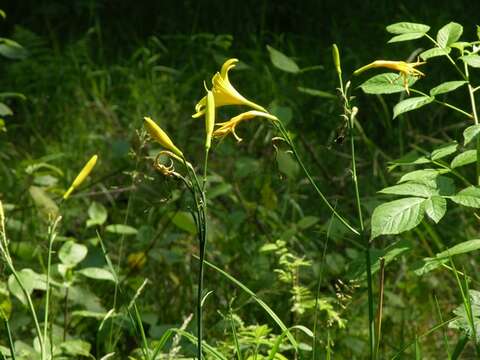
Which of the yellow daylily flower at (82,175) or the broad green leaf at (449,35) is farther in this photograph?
the broad green leaf at (449,35)

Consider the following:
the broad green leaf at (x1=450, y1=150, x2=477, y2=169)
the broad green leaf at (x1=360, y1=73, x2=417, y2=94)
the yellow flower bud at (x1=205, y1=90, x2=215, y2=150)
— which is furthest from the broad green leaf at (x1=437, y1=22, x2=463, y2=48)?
the yellow flower bud at (x1=205, y1=90, x2=215, y2=150)

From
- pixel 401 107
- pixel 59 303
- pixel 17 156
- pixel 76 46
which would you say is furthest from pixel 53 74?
pixel 401 107

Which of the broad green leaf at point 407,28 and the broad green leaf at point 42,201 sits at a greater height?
the broad green leaf at point 407,28

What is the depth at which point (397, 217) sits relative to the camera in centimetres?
175

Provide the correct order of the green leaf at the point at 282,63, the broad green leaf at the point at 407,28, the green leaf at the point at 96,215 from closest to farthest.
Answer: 1. the broad green leaf at the point at 407,28
2. the green leaf at the point at 96,215
3. the green leaf at the point at 282,63

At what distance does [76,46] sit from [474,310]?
124 inches

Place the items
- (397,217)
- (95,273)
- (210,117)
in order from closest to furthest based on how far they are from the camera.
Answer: (210,117) → (397,217) → (95,273)

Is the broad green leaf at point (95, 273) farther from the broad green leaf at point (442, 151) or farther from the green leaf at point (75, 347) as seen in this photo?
the broad green leaf at point (442, 151)

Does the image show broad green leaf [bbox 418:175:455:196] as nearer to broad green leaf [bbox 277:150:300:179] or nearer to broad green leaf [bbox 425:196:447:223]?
broad green leaf [bbox 425:196:447:223]

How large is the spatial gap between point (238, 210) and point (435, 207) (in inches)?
74.0

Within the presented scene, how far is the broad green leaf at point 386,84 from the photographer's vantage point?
6.25ft

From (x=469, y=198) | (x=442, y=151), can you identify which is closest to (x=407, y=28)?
(x=442, y=151)

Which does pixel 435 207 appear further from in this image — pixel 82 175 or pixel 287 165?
pixel 287 165

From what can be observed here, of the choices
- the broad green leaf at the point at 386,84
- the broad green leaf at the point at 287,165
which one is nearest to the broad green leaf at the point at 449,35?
the broad green leaf at the point at 386,84
